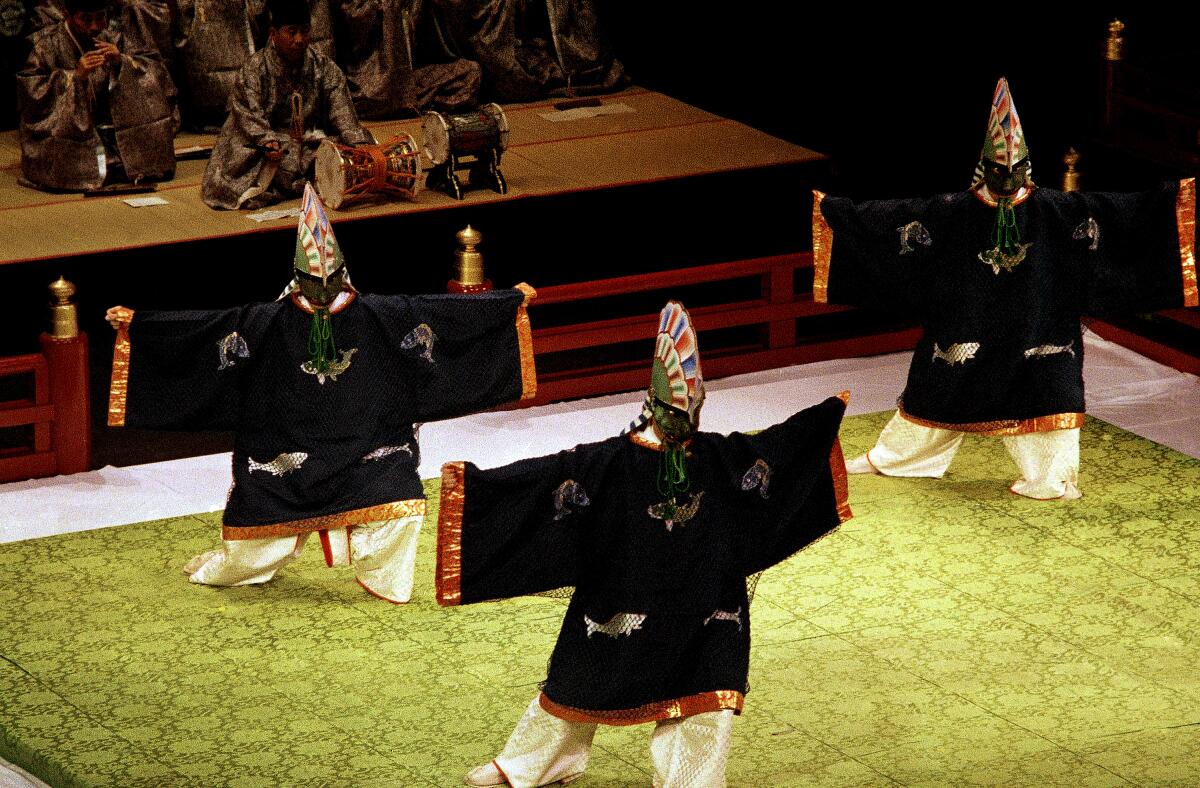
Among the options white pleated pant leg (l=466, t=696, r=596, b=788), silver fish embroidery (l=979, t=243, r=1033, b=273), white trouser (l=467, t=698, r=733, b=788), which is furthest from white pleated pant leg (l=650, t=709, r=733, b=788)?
silver fish embroidery (l=979, t=243, r=1033, b=273)

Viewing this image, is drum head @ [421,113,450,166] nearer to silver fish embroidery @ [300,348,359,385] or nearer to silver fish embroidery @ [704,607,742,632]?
silver fish embroidery @ [300,348,359,385]

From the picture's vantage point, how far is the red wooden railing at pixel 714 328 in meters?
7.42

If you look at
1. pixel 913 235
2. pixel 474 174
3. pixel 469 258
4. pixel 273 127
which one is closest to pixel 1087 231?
pixel 913 235

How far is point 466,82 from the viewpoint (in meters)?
9.98

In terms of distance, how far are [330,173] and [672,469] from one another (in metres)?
3.95

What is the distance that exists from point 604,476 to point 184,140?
5640 mm

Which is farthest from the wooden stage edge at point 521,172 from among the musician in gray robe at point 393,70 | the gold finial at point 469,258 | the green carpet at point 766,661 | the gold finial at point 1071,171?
the green carpet at point 766,661

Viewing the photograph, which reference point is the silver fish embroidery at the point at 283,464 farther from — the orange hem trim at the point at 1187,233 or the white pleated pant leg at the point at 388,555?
the orange hem trim at the point at 1187,233

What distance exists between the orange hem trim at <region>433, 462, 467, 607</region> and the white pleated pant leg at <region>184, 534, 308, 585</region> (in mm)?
1329

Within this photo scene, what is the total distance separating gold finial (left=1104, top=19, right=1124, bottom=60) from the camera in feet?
27.4

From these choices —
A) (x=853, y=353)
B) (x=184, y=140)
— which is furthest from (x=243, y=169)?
(x=853, y=353)

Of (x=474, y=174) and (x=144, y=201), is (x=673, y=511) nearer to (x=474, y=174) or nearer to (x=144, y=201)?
(x=474, y=174)

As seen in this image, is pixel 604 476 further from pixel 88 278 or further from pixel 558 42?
pixel 558 42

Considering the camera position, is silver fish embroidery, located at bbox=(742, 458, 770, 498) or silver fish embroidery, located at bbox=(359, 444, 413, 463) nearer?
silver fish embroidery, located at bbox=(742, 458, 770, 498)
